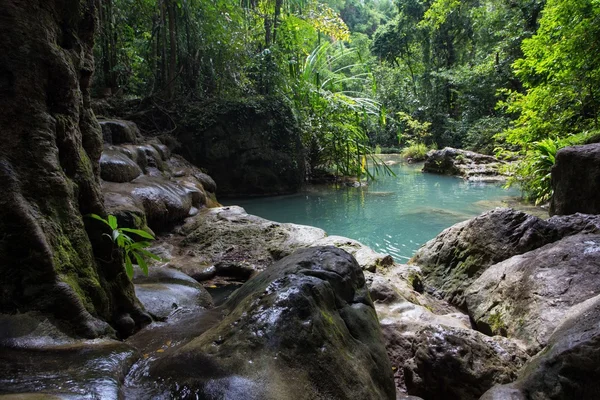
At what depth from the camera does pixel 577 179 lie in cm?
472

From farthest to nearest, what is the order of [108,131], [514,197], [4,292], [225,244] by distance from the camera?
1. [514,197]
2. [108,131]
3. [225,244]
4. [4,292]

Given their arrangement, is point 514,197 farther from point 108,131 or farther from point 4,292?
point 4,292

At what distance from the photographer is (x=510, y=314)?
2932 millimetres

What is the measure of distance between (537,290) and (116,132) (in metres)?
6.22

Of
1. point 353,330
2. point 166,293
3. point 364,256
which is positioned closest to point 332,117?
point 364,256

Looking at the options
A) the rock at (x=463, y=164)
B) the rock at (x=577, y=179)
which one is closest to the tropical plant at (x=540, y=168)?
the rock at (x=577, y=179)

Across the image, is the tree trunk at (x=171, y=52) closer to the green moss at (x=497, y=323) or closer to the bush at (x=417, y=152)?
the green moss at (x=497, y=323)

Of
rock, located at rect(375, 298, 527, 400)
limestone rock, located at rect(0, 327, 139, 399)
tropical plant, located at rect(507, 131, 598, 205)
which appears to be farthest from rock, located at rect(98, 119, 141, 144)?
tropical plant, located at rect(507, 131, 598, 205)

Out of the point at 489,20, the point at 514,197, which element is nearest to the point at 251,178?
the point at 514,197

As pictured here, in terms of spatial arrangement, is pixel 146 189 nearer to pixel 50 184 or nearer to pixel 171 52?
pixel 50 184

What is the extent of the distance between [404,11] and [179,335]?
1090 inches

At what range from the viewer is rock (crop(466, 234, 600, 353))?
8.68 feet

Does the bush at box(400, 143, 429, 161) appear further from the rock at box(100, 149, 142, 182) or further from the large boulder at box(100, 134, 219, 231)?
the rock at box(100, 149, 142, 182)

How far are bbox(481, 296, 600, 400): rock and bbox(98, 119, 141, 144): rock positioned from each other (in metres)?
6.20
